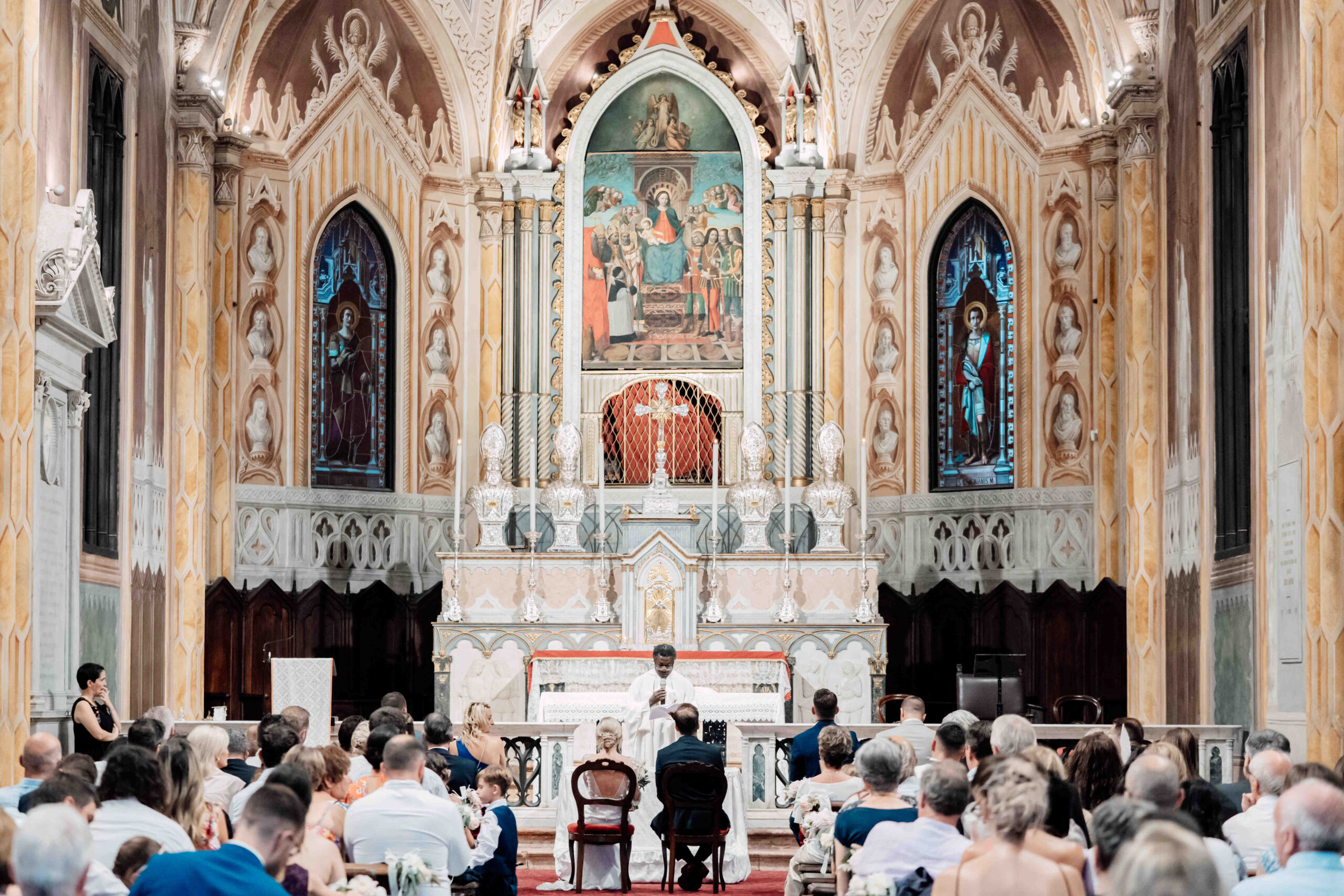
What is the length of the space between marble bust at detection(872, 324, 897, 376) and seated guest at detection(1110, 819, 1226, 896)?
17.6 metres

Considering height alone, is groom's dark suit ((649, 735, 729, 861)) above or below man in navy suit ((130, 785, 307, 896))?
below

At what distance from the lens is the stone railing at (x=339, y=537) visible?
19.2m

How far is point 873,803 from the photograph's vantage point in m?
6.93

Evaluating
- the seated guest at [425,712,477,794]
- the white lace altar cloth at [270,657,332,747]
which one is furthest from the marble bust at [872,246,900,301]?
the seated guest at [425,712,477,794]

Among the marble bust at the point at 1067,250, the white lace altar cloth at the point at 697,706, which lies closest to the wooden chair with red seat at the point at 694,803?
the white lace altar cloth at the point at 697,706

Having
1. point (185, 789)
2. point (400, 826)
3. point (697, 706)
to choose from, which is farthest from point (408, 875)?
point (697, 706)

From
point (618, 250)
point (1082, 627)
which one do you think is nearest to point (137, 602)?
point (618, 250)

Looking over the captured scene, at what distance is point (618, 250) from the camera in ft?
69.5

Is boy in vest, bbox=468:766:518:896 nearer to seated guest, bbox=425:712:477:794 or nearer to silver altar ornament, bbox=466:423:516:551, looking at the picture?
seated guest, bbox=425:712:477:794

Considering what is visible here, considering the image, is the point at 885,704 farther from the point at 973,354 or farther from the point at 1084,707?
the point at 973,354

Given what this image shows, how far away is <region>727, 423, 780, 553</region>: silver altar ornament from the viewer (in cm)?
1917

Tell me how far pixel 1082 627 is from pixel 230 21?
1132 centimetres

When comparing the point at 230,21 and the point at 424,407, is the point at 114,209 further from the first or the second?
the point at 424,407

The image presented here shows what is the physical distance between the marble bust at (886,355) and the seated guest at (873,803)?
45.8 feet
